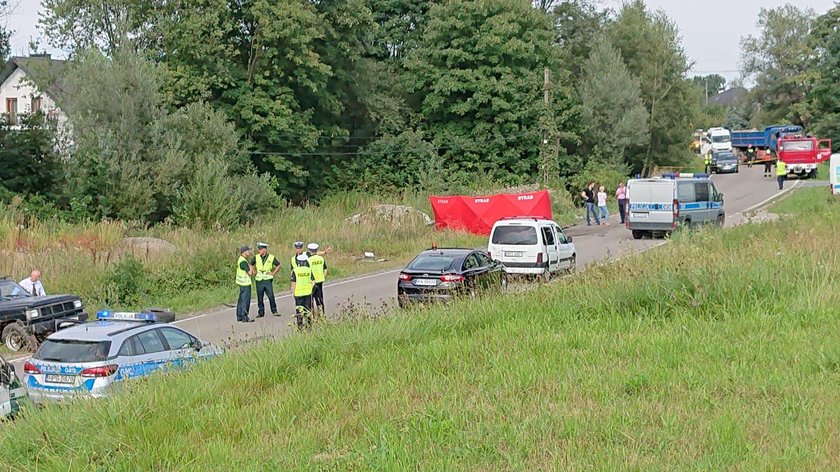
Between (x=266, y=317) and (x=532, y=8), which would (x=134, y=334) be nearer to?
(x=266, y=317)

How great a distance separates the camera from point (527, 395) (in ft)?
24.7

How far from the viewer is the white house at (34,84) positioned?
4448 centimetres

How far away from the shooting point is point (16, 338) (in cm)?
1694

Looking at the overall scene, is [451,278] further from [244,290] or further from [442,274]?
[244,290]

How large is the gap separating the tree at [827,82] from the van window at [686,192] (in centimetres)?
5012

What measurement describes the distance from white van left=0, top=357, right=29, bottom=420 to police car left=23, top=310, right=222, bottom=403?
35cm

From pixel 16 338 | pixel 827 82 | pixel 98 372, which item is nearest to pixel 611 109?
pixel 827 82

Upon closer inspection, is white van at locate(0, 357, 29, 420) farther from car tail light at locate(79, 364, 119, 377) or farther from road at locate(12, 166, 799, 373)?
road at locate(12, 166, 799, 373)

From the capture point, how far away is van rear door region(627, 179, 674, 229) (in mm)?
30344

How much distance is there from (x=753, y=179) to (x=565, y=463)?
195 ft

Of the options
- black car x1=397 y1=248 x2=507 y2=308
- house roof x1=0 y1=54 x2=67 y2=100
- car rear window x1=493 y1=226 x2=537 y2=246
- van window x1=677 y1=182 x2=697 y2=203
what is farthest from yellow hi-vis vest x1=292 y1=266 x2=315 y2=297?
house roof x1=0 y1=54 x2=67 y2=100

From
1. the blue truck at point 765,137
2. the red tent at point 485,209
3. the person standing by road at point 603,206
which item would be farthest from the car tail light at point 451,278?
the blue truck at point 765,137

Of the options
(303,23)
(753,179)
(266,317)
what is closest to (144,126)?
(303,23)

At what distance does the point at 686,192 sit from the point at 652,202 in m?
1.34
